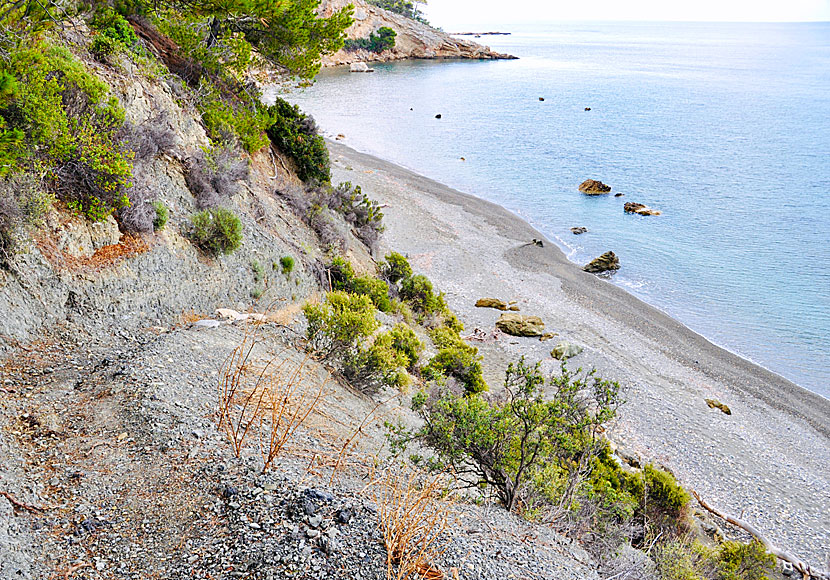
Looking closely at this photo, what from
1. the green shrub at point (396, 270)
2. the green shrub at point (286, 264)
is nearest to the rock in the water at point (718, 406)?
the green shrub at point (396, 270)

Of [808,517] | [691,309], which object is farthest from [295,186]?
[691,309]

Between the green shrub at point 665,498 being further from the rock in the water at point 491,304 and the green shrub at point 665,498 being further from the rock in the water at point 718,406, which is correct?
the rock in the water at point 491,304

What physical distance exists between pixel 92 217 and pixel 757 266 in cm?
3083

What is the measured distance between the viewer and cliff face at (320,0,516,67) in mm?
103938

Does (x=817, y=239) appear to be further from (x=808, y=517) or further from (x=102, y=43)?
(x=102, y=43)

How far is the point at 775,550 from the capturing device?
11.8m

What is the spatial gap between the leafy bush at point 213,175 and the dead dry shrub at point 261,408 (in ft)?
16.5

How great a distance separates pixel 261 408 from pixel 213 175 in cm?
760

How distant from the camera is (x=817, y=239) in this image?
32438mm

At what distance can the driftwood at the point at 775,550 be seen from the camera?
1129 cm

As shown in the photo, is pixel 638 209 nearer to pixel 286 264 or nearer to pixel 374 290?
pixel 374 290

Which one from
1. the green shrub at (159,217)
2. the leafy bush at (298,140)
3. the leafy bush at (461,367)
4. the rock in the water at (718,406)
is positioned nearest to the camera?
the green shrub at (159,217)

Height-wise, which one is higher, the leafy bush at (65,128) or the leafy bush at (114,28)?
the leafy bush at (114,28)

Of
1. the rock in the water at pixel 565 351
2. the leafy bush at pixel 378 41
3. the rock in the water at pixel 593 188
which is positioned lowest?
the rock in the water at pixel 565 351
